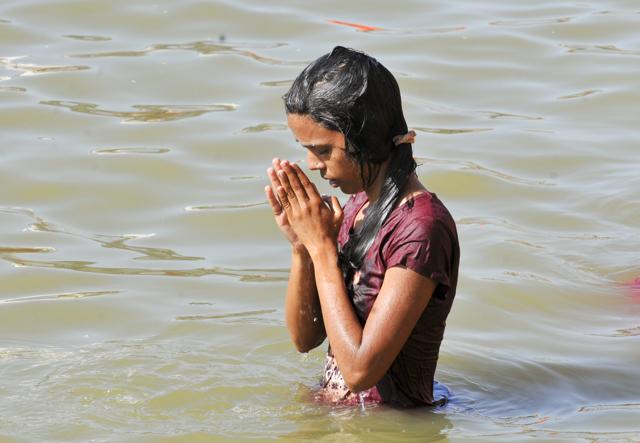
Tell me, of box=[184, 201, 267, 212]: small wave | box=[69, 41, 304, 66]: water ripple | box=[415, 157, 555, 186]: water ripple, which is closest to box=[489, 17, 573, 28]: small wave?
box=[69, 41, 304, 66]: water ripple

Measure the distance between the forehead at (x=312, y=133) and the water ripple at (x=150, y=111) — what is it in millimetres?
4675

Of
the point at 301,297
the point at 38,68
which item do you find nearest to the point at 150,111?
the point at 38,68

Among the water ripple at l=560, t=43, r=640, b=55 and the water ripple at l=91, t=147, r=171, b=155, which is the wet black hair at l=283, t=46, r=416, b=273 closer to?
the water ripple at l=91, t=147, r=171, b=155

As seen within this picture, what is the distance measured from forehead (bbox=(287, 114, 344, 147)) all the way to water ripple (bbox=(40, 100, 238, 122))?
4.68 metres

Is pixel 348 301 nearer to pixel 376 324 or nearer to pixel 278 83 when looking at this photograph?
pixel 376 324

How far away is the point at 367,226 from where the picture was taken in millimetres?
4016

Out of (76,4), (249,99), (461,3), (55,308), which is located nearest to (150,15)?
(76,4)

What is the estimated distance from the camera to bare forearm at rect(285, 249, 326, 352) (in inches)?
165

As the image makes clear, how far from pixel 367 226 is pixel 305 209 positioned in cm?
21

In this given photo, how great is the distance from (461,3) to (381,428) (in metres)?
7.62

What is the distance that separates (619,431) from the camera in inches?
171

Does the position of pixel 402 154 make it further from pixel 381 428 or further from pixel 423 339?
pixel 381 428

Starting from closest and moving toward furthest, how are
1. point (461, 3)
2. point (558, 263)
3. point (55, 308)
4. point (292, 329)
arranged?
1. point (292, 329)
2. point (55, 308)
3. point (558, 263)
4. point (461, 3)

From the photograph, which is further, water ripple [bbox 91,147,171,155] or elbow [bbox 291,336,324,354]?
water ripple [bbox 91,147,171,155]
